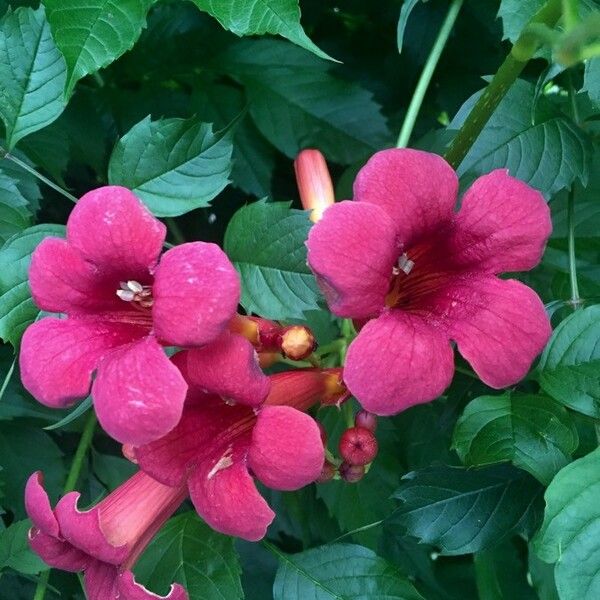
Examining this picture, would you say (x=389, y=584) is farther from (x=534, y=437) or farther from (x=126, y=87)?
(x=126, y=87)

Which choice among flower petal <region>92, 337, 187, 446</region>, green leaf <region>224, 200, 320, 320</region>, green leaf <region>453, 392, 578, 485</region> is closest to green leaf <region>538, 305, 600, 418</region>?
green leaf <region>453, 392, 578, 485</region>

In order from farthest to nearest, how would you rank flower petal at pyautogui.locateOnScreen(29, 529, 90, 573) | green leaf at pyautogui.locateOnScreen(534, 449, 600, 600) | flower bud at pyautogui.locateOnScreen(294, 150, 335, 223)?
1. flower bud at pyautogui.locateOnScreen(294, 150, 335, 223)
2. flower petal at pyautogui.locateOnScreen(29, 529, 90, 573)
3. green leaf at pyautogui.locateOnScreen(534, 449, 600, 600)

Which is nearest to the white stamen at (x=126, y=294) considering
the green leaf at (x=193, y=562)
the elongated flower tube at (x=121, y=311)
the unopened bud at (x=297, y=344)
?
the elongated flower tube at (x=121, y=311)

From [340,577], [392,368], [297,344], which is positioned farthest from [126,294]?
[340,577]

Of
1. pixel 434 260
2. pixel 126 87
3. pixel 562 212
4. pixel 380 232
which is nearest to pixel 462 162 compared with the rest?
pixel 434 260

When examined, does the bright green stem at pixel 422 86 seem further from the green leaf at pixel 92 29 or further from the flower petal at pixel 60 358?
the flower petal at pixel 60 358

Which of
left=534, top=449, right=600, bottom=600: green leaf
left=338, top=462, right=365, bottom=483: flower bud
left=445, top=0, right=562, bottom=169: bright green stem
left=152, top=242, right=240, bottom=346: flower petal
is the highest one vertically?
left=445, top=0, right=562, bottom=169: bright green stem

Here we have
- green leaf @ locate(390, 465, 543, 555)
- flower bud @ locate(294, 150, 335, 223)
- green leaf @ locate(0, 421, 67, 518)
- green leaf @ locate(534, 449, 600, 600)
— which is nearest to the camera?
green leaf @ locate(534, 449, 600, 600)

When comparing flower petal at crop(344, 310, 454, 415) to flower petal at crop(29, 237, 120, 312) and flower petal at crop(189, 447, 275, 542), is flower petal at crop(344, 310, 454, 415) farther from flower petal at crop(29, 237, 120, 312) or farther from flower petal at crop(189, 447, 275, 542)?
flower petal at crop(29, 237, 120, 312)

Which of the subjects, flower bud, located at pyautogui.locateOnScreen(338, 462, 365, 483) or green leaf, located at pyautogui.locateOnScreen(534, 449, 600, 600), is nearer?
green leaf, located at pyautogui.locateOnScreen(534, 449, 600, 600)
